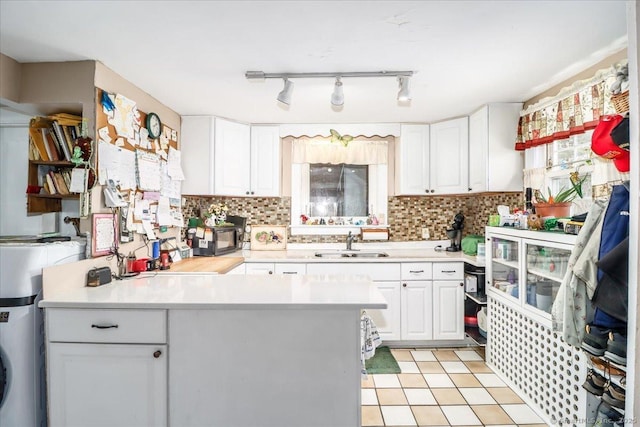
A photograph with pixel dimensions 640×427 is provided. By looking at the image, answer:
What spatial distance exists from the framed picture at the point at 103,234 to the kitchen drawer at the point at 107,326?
520mm

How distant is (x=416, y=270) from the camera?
311 cm

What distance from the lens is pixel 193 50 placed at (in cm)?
196

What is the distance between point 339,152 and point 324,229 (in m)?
0.87

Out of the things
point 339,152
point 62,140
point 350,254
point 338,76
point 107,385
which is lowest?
point 107,385

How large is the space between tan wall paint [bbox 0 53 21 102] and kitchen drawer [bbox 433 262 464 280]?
338 cm

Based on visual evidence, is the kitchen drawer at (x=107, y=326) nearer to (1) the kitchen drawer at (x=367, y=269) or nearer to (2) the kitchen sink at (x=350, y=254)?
(1) the kitchen drawer at (x=367, y=269)

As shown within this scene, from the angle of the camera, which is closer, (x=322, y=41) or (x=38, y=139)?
(x=322, y=41)

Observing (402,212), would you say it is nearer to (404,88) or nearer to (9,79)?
(404,88)

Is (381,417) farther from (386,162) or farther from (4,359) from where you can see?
(386,162)

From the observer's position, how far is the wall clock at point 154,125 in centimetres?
259

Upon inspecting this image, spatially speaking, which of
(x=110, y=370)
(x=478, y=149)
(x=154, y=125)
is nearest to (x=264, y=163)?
(x=154, y=125)

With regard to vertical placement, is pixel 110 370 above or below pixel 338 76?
below

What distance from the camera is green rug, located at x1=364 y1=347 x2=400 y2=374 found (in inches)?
107

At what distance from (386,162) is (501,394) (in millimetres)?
2357
